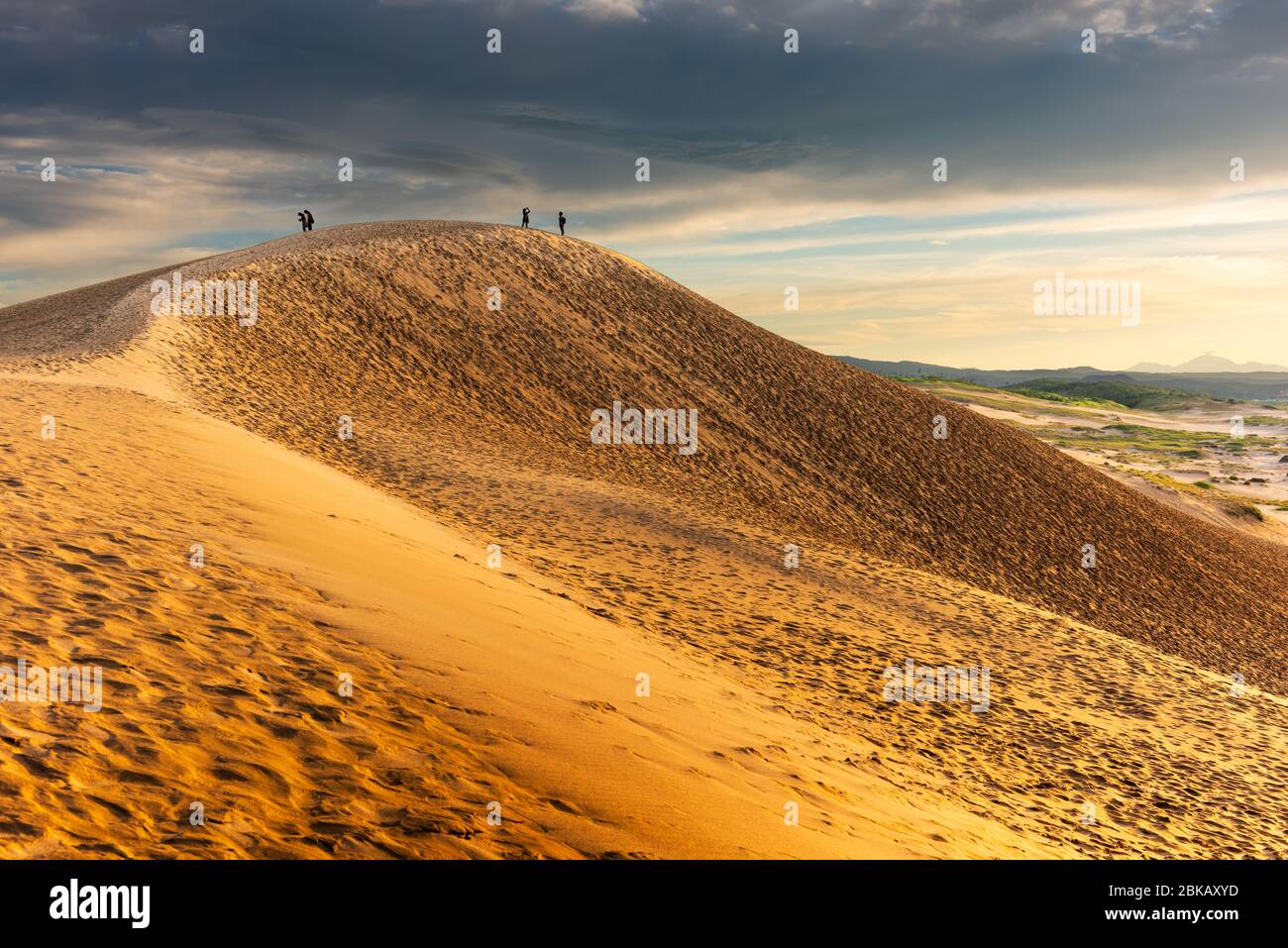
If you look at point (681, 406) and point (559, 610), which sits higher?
point (681, 406)

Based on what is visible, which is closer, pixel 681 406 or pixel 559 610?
pixel 559 610

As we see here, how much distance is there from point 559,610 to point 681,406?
22283 mm

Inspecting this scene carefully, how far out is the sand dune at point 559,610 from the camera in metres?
5.99

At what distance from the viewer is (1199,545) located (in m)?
31.4

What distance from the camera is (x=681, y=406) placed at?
33906mm

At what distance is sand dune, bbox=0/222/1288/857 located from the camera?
19.6 ft

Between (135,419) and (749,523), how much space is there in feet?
53.2

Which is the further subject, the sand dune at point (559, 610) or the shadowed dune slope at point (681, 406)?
the shadowed dune slope at point (681, 406)

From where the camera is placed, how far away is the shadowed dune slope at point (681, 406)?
25312 mm

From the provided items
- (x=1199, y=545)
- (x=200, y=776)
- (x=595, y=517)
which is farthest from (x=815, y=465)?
(x=200, y=776)

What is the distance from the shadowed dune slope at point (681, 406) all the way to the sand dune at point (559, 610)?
0.20 m

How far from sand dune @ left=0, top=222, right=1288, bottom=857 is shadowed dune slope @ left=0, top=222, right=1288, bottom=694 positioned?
0.20m

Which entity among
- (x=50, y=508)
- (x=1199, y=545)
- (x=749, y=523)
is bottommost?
(x=1199, y=545)
